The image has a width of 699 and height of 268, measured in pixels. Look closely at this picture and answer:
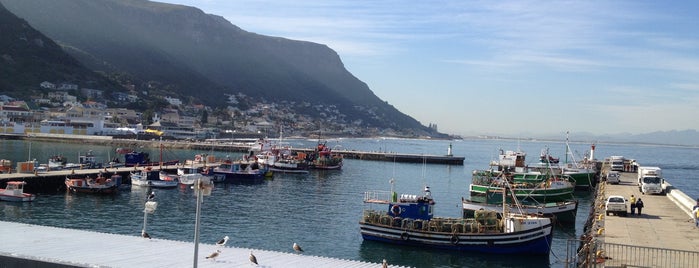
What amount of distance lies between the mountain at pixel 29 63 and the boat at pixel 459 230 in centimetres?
14467

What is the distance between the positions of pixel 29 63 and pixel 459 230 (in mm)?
165276

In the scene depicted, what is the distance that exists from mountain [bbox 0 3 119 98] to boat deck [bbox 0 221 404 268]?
150 meters

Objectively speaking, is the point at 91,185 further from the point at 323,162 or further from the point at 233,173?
the point at 323,162

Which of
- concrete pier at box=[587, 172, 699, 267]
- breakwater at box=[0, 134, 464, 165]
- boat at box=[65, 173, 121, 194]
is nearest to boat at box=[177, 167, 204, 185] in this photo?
boat at box=[65, 173, 121, 194]

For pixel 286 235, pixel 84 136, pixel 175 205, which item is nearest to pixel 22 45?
pixel 84 136

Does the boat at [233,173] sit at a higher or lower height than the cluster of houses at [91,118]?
lower

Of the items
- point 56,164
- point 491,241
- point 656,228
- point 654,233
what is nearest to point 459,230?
point 491,241

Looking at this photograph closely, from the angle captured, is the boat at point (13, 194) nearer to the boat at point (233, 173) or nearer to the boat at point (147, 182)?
the boat at point (147, 182)

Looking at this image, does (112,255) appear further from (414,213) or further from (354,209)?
(354,209)

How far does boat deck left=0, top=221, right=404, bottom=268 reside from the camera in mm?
15695

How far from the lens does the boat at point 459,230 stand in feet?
95.5

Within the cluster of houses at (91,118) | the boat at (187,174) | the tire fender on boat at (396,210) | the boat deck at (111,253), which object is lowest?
the boat at (187,174)

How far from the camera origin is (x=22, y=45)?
167000mm

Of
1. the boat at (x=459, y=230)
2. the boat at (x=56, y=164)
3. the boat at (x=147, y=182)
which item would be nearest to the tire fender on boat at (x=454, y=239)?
the boat at (x=459, y=230)
